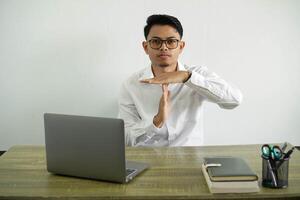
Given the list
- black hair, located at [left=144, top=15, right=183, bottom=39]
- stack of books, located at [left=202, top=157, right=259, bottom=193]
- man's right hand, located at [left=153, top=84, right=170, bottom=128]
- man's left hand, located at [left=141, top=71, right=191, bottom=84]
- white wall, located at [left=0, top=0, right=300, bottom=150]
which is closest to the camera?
stack of books, located at [left=202, top=157, right=259, bottom=193]

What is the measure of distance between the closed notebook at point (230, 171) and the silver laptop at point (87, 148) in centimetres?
30

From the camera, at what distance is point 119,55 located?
2449mm

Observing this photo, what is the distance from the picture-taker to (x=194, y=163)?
61.2 inches

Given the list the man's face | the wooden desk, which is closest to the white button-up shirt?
the man's face

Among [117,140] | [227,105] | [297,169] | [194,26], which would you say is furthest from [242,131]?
[117,140]

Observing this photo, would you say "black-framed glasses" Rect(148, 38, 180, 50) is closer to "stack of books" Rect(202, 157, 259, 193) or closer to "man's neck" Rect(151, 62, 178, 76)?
"man's neck" Rect(151, 62, 178, 76)

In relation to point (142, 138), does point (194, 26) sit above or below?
above

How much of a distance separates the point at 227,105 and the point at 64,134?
106cm

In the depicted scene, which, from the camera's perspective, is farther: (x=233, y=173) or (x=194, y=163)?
(x=194, y=163)

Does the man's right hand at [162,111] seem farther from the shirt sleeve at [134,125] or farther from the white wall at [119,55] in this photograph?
the white wall at [119,55]

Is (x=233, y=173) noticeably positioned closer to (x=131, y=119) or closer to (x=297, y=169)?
(x=297, y=169)

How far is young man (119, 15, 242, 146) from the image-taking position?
2.04 meters

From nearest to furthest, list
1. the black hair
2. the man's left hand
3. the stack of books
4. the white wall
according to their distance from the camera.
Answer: the stack of books → the man's left hand → the black hair → the white wall

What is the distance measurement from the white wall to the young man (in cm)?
24
